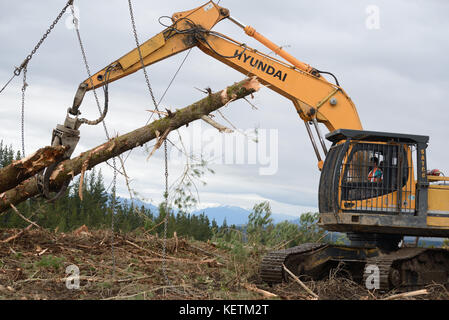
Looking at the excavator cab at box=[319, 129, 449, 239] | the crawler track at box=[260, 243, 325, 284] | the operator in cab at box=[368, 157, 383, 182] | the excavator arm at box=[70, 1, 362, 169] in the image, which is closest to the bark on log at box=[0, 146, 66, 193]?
the excavator arm at box=[70, 1, 362, 169]

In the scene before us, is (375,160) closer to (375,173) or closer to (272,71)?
(375,173)

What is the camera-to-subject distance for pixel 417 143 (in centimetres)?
860

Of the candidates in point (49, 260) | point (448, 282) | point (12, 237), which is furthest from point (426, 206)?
point (12, 237)

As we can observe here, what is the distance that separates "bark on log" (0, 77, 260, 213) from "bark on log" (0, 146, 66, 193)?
40cm

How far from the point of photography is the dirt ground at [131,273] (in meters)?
7.22

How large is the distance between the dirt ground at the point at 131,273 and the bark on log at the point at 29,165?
1.27 meters

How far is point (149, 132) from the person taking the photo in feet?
27.8

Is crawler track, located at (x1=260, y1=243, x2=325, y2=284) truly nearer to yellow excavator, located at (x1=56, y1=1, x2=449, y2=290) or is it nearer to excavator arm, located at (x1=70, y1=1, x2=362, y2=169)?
yellow excavator, located at (x1=56, y1=1, x2=449, y2=290)

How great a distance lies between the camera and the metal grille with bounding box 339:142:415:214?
841 centimetres

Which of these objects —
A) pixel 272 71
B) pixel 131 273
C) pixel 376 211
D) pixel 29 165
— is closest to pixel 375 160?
pixel 376 211

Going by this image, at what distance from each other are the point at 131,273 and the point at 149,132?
7.13 ft
